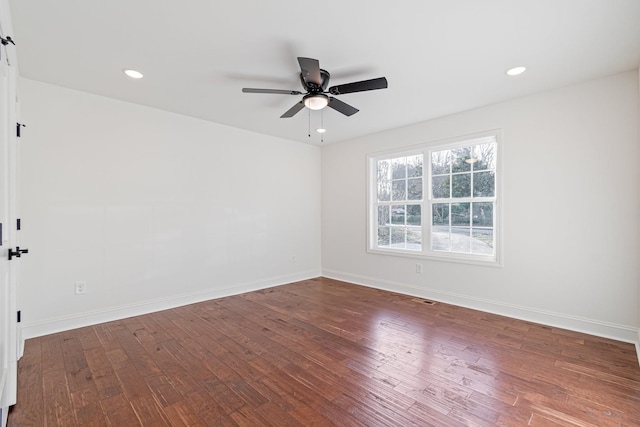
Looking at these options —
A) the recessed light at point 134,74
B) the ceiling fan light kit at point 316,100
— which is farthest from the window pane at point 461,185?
the recessed light at point 134,74

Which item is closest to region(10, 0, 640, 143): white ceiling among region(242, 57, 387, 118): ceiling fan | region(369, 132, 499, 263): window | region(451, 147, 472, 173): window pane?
region(242, 57, 387, 118): ceiling fan

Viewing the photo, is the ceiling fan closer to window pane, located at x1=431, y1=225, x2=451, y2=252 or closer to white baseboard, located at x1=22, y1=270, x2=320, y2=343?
window pane, located at x1=431, y1=225, x2=451, y2=252

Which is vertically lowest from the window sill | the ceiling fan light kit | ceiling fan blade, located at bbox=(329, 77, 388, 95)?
the window sill

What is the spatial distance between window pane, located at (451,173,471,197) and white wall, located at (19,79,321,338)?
8.90 feet

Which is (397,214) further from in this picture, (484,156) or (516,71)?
(516,71)

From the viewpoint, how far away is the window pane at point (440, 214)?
4184mm

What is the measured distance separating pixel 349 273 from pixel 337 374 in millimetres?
3093

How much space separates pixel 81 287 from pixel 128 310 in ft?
1.82

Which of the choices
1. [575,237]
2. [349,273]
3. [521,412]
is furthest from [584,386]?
[349,273]

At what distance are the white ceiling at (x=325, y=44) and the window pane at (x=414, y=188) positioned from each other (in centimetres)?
136

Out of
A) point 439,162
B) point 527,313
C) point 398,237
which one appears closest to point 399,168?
point 439,162

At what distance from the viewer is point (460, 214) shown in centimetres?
404

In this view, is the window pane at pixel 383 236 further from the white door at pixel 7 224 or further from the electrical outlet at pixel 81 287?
the white door at pixel 7 224

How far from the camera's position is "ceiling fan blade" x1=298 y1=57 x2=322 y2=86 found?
213cm
